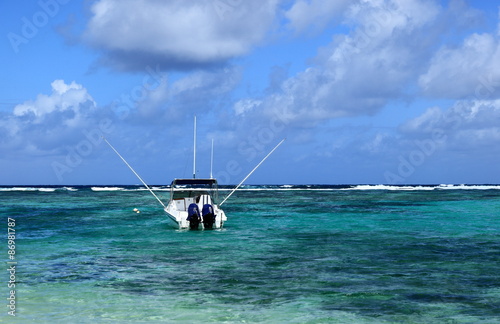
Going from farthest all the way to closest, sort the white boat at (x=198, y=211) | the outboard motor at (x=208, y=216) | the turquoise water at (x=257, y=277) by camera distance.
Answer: the white boat at (x=198, y=211)
the outboard motor at (x=208, y=216)
the turquoise water at (x=257, y=277)

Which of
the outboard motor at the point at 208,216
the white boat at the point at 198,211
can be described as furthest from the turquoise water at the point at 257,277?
the white boat at the point at 198,211

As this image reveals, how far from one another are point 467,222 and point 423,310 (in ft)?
81.4

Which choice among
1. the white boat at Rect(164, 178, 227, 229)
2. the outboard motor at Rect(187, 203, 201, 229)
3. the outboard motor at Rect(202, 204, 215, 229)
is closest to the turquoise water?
the outboard motor at Rect(202, 204, 215, 229)

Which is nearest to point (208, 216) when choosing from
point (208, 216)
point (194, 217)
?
point (208, 216)

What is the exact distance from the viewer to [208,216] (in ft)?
89.7

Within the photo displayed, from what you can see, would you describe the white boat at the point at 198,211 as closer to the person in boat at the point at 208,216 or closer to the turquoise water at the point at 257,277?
the person in boat at the point at 208,216

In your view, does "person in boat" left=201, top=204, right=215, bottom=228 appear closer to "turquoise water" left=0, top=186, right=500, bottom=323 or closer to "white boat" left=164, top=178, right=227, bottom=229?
"white boat" left=164, top=178, right=227, bottom=229

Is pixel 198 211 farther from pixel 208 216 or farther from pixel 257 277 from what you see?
pixel 257 277

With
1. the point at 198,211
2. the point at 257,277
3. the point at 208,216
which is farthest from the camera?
the point at 198,211

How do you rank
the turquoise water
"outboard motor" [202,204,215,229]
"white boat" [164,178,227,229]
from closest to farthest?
the turquoise water → "outboard motor" [202,204,215,229] → "white boat" [164,178,227,229]

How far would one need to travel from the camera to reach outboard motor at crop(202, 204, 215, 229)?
27.3 metres

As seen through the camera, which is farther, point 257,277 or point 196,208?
point 196,208

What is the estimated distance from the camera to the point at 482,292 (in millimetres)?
13156

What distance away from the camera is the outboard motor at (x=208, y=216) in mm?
27297
